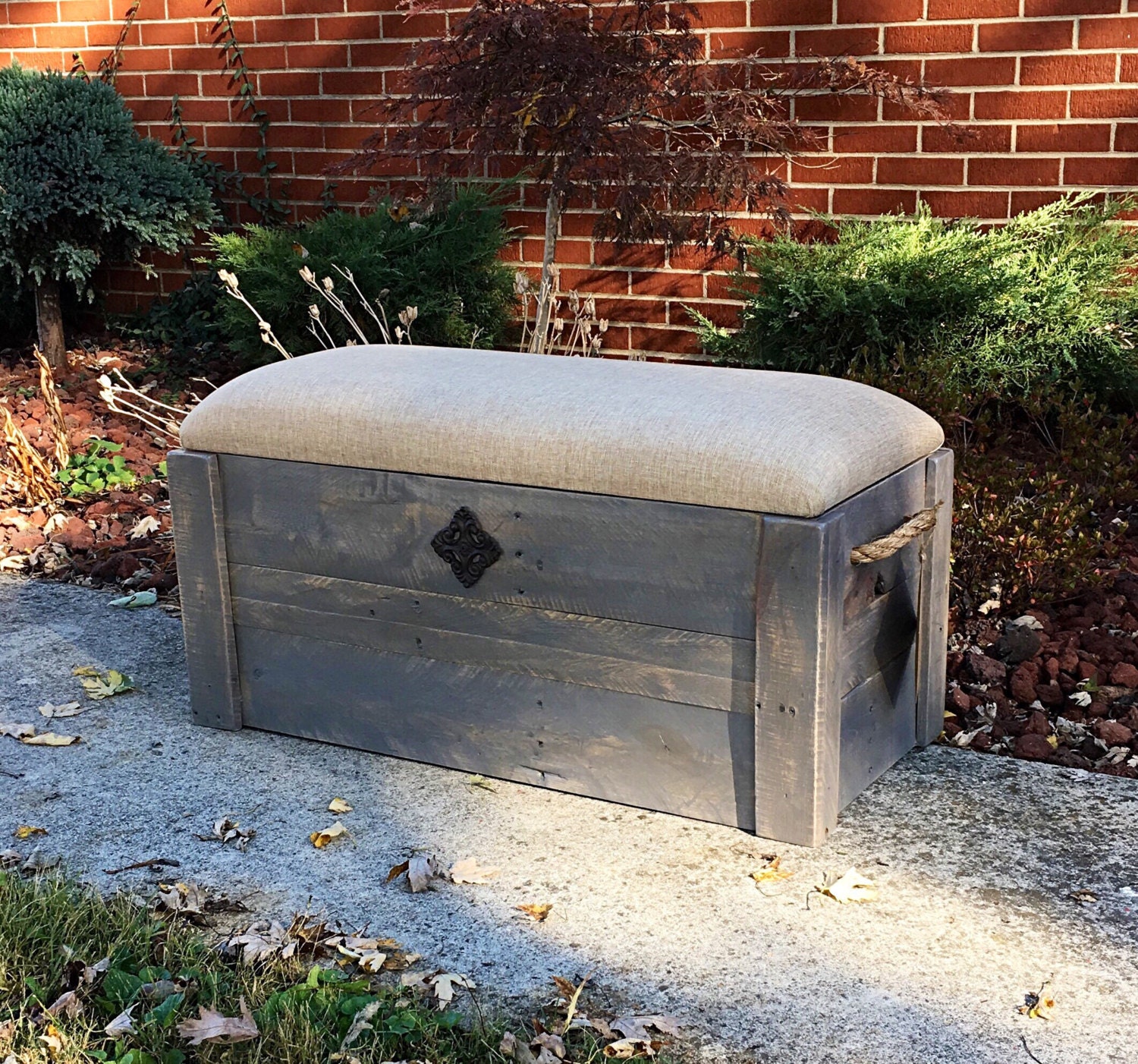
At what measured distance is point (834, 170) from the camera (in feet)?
18.4

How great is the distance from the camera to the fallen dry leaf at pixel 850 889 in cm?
263

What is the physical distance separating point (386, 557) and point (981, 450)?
1979 millimetres

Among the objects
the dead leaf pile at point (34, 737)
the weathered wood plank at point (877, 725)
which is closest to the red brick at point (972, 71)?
the weathered wood plank at point (877, 725)

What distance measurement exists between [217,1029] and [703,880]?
0.97 m

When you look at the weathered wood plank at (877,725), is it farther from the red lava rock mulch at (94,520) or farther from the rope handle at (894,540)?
the red lava rock mulch at (94,520)

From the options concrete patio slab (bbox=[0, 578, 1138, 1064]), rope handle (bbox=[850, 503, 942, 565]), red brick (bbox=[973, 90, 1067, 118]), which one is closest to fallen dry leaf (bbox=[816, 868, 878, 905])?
concrete patio slab (bbox=[0, 578, 1138, 1064])

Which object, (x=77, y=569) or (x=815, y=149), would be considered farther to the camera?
(x=815, y=149)

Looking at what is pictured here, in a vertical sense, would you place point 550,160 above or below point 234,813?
above

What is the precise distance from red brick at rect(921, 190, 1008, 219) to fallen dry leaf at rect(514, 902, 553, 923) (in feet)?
12.1

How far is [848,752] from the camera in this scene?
9.59 feet

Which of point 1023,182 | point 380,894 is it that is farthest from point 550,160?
point 380,894

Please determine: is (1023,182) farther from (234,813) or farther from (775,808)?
(234,813)

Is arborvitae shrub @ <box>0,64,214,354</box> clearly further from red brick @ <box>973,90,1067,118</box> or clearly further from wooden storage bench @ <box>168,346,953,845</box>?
red brick @ <box>973,90,1067,118</box>

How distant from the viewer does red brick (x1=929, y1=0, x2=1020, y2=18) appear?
5141 millimetres
